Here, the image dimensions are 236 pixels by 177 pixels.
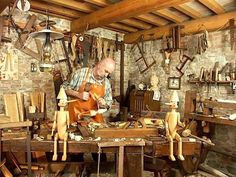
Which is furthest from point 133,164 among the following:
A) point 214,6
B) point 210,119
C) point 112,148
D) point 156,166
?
point 214,6

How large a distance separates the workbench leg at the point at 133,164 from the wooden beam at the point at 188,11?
287cm

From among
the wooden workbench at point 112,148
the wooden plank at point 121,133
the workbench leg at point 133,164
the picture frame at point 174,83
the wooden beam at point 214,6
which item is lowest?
the workbench leg at point 133,164

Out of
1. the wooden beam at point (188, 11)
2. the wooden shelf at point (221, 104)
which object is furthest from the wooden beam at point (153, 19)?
the wooden shelf at point (221, 104)

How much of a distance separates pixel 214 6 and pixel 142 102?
247cm

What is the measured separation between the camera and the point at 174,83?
5.53 metres

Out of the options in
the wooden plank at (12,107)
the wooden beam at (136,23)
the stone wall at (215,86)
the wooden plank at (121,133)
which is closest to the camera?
the wooden plank at (121,133)

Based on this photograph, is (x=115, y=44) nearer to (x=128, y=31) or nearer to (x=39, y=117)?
(x=128, y=31)

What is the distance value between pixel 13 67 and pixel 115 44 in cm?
258

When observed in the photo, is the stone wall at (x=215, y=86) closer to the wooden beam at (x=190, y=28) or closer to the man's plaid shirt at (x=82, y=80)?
the wooden beam at (x=190, y=28)

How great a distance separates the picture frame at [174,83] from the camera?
215 inches

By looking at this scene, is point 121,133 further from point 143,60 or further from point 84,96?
point 143,60

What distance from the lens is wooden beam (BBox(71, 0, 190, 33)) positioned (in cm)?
331

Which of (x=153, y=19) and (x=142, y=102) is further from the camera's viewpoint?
(x=142, y=102)

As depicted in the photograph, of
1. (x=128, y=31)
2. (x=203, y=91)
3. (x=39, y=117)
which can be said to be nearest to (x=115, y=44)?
(x=128, y=31)
